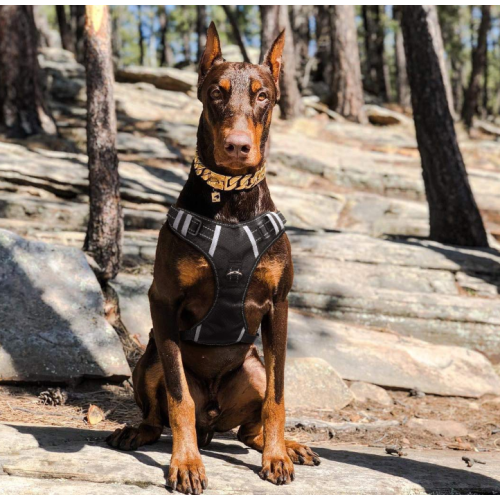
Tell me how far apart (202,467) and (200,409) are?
64 cm

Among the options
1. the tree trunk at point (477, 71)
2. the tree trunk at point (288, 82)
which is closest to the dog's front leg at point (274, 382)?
the tree trunk at point (288, 82)

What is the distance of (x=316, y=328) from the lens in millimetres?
7488

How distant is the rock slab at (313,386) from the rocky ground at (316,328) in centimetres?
1

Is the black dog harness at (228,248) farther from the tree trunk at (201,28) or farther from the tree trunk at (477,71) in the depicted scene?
the tree trunk at (201,28)

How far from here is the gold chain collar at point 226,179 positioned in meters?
3.61

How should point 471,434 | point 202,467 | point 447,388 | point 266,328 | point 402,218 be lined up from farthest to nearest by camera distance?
point 402,218 → point 447,388 → point 471,434 → point 266,328 → point 202,467

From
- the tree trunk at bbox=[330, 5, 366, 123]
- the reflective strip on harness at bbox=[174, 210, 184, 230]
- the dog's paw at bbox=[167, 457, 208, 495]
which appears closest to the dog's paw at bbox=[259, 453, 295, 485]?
the dog's paw at bbox=[167, 457, 208, 495]

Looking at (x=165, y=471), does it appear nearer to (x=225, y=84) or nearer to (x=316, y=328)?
(x=225, y=84)

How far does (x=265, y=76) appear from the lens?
12.0ft

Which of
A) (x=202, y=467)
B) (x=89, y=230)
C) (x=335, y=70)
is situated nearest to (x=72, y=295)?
(x=89, y=230)

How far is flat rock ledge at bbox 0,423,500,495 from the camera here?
3.37m

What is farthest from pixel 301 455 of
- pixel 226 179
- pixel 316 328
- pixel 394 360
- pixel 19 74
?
pixel 19 74

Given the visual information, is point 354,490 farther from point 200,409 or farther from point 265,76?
point 265,76

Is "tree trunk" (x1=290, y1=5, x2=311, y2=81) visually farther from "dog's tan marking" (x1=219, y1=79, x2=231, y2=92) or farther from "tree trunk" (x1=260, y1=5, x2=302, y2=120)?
"dog's tan marking" (x1=219, y1=79, x2=231, y2=92)
